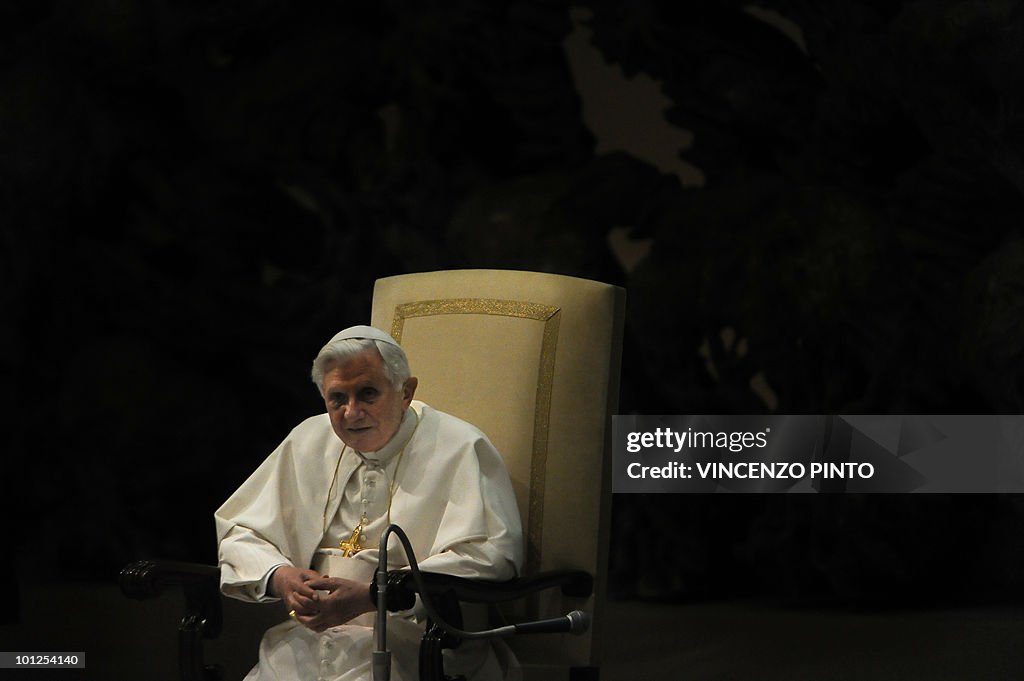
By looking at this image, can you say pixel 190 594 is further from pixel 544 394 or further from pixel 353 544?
pixel 544 394

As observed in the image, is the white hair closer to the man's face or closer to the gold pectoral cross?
the man's face

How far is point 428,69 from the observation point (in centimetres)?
723

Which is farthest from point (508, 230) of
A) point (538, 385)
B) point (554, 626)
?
point (554, 626)

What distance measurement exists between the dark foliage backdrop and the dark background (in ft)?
0.05

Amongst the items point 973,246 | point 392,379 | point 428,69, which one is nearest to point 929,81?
point 973,246

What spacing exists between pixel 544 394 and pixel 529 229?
13.3 feet

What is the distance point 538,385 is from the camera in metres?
2.97

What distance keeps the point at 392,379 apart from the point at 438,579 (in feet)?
1.60

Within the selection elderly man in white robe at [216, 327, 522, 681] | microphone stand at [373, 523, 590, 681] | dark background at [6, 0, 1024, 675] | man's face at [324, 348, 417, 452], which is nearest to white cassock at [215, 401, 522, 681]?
elderly man in white robe at [216, 327, 522, 681]

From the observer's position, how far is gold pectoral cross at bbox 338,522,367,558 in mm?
2746

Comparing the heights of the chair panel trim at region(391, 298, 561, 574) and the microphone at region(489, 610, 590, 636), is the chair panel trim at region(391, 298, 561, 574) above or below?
above

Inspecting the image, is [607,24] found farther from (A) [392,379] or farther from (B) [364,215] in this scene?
(A) [392,379]

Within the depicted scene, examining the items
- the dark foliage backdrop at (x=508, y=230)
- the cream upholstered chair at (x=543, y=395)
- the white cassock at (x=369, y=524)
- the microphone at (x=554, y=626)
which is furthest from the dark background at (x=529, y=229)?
the microphone at (x=554, y=626)

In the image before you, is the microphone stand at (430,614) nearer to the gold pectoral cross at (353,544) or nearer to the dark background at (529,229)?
the gold pectoral cross at (353,544)
